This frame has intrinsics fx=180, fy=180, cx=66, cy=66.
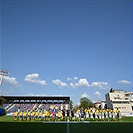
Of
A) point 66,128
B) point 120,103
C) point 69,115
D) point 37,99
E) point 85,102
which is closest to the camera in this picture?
point 66,128

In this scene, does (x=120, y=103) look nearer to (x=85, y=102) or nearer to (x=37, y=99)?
(x=85, y=102)

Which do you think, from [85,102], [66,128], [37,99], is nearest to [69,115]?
[66,128]

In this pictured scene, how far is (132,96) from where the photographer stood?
70312 mm

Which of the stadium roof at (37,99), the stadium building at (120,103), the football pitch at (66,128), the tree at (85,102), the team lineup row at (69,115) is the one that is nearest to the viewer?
the football pitch at (66,128)

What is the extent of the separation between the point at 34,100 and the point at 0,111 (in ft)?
144

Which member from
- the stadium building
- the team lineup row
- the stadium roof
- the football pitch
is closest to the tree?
the stadium building

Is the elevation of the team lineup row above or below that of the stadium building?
below

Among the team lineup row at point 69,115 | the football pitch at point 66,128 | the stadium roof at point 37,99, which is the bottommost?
the football pitch at point 66,128

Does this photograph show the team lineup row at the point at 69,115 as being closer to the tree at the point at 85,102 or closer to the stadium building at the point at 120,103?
the stadium building at the point at 120,103

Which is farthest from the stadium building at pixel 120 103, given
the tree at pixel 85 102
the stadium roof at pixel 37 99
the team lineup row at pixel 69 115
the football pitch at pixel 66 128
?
the football pitch at pixel 66 128

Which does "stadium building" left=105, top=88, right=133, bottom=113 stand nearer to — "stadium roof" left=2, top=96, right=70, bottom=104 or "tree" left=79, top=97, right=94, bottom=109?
"tree" left=79, top=97, right=94, bottom=109

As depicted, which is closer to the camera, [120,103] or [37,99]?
[37,99]

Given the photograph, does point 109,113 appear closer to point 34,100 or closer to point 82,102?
point 34,100

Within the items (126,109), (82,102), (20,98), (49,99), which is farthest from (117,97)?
(20,98)
